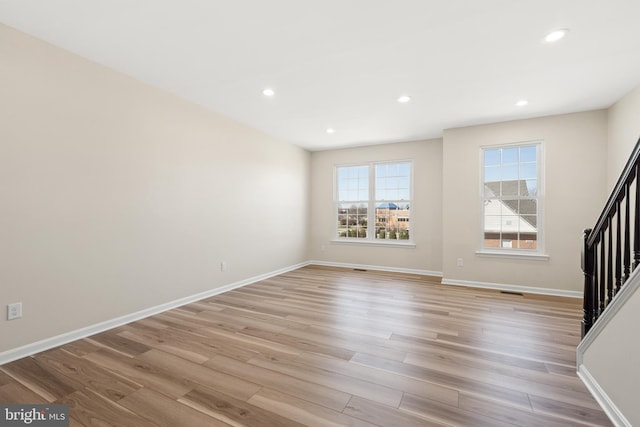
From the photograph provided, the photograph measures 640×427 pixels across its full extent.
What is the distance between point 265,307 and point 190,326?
888 mm

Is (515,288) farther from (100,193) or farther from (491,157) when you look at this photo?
(100,193)

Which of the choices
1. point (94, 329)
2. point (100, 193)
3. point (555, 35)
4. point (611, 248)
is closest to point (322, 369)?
point (611, 248)

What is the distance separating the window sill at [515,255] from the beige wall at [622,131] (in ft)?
4.01

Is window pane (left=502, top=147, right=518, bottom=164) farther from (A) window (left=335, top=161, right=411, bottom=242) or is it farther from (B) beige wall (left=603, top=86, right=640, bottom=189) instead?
(A) window (left=335, top=161, right=411, bottom=242)

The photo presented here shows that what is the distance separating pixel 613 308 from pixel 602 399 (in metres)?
0.55

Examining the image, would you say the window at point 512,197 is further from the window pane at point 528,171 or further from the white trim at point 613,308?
the white trim at point 613,308

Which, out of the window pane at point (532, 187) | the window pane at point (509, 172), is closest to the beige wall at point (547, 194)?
the window pane at point (532, 187)

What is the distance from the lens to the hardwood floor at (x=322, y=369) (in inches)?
64.0

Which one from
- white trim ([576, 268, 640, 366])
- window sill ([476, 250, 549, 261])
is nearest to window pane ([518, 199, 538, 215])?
window sill ([476, 250, 549, 261])

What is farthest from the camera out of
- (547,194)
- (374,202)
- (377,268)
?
(374,202)

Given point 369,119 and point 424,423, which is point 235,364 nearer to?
point 424,423

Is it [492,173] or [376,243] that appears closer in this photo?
[492,173]

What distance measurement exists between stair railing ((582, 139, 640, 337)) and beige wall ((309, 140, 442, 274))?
3007 millimetres

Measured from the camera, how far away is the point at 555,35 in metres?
2.25
